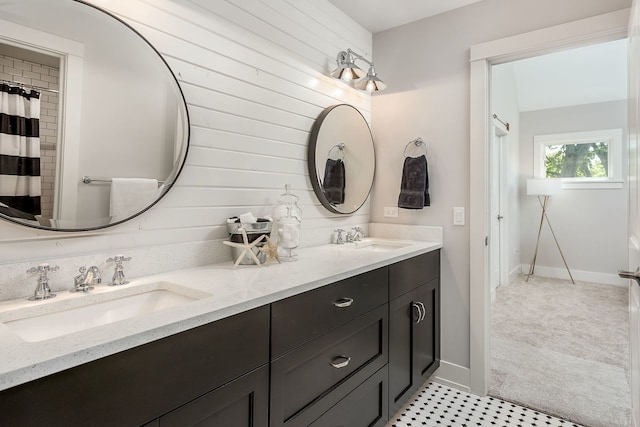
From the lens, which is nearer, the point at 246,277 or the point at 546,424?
the point at 246,277

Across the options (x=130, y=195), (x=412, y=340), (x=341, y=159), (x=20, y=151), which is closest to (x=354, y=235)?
(x=341, y=159)

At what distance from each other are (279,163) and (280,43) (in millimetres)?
678

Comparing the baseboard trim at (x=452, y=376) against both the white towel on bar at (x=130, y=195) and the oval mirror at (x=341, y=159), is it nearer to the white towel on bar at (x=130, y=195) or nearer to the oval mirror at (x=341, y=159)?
the oval mirror at (x=341, y=159)

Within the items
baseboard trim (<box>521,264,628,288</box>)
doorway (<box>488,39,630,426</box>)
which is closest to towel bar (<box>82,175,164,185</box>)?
doorway (<box>488,39,630,426</box>)

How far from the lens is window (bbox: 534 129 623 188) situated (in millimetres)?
4734

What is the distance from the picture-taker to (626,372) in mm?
2475

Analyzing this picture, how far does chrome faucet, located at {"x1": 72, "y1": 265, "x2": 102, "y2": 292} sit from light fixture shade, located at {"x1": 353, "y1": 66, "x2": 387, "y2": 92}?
1970mm

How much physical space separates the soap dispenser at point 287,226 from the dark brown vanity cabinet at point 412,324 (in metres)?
0.54

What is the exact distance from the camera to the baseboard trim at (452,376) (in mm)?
2299

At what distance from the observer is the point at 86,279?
1152 millimetres

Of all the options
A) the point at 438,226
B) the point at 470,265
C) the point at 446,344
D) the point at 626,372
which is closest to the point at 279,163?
the point at 438,226

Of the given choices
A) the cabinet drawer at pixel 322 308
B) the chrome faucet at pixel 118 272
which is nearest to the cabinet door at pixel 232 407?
the cabinet drawer at pixel 322 308

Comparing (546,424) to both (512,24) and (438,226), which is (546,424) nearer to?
(438,226)

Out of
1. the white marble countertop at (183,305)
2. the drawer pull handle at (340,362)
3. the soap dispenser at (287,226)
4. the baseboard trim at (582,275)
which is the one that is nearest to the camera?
the white marble countertop at (183,305)
